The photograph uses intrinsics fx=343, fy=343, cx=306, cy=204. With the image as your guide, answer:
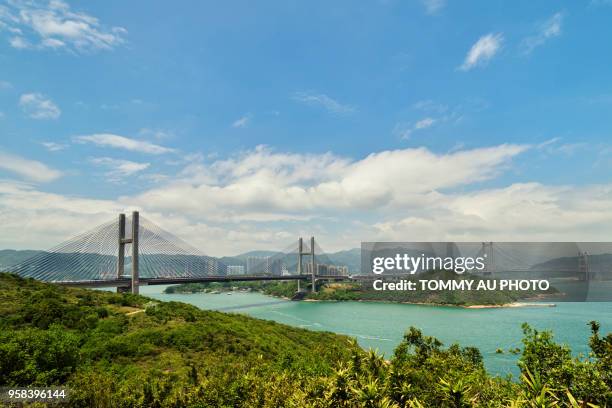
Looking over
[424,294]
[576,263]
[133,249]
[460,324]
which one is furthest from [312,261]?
[576,263]

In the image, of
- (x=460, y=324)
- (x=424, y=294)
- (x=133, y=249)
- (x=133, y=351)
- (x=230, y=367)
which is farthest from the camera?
(x=424, y=294)

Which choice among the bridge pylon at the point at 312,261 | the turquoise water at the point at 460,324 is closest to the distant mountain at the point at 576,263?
the turquoise water at the point at 460,324

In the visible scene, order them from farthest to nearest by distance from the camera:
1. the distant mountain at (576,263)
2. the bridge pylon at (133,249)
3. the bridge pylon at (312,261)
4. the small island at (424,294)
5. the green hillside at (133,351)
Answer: the distant mountain at (576,263), the bridge pylon at (312,261), the small island at (424,294), the bridge pylon at (133,249), the green hillside at (133,351)

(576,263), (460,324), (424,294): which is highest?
(576,263)

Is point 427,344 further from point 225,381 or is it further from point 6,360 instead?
point 6,360

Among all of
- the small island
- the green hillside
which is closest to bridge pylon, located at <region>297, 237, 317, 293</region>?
the small island

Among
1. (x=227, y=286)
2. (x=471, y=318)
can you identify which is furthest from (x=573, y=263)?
(x=227, y=286)

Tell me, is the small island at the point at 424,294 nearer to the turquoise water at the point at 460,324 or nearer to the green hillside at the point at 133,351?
the turquoise water at the point at 460,324

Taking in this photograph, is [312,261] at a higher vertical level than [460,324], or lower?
higher

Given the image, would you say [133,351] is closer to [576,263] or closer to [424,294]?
[424,294]
